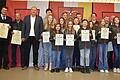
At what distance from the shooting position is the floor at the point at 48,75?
18.9ft

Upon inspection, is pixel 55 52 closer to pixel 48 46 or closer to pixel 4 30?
pixel 48 46

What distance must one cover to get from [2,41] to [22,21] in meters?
0.80

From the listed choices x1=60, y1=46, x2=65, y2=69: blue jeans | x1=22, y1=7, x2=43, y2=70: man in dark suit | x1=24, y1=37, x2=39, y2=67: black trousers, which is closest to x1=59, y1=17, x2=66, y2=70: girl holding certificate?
x1=60, y1=46, x2=65, y2=69: blue jeans

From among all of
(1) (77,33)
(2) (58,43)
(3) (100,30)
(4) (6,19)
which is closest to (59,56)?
(2) (58,43)

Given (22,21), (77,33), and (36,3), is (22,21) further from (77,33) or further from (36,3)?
(77,33)

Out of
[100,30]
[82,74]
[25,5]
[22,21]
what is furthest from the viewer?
[25,5]

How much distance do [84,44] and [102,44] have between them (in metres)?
0.50

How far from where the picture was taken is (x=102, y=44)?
264 inches

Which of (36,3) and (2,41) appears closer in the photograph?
(2,41)

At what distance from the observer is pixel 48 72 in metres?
6.45

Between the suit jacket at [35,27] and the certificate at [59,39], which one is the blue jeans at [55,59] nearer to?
the certificate at [59,39]

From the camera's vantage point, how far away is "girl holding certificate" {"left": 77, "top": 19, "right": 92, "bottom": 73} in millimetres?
6543

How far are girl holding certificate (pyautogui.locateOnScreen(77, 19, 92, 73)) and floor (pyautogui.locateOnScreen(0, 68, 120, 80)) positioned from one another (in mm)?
286

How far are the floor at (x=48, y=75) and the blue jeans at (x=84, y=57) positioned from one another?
0.30 metres
